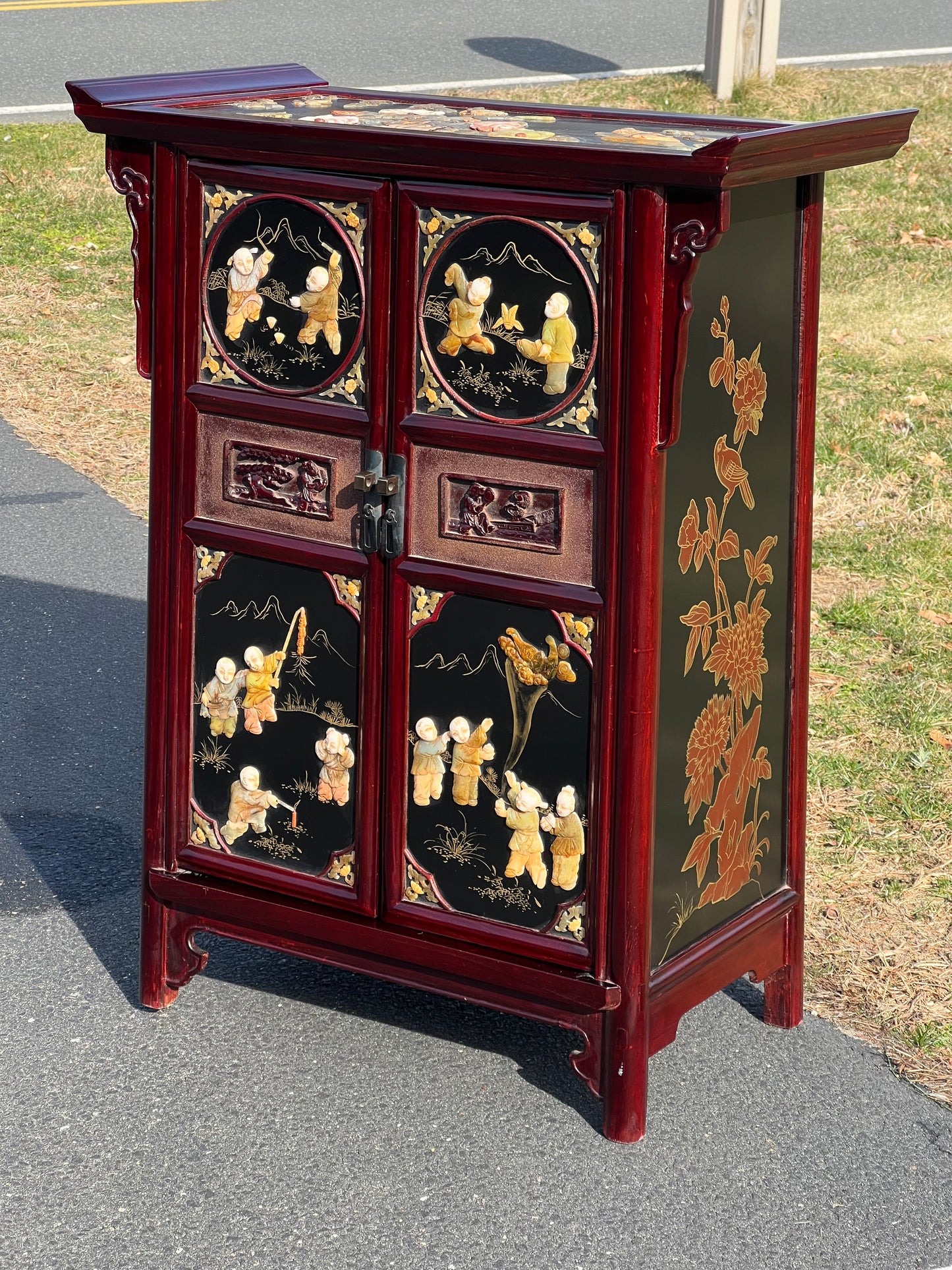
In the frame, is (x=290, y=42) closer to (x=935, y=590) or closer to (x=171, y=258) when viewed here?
(x=935, y=590)

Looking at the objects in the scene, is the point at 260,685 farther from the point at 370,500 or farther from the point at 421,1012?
the point at 421,1012

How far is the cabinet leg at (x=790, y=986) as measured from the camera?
11.7 feet

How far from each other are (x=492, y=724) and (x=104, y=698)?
2.29 metres

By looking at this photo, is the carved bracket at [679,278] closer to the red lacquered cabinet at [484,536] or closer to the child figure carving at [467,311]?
the red lacquered cabinet at [484,536]

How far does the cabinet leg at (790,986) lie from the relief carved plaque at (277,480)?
4.38 ft

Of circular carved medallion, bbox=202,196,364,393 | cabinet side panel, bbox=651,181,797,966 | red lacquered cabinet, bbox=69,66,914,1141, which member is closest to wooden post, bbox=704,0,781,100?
red lacquered cabinet, bbox=69,66,914,1141

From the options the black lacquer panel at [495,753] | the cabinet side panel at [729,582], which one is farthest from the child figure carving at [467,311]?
the black lacquer panel at [495,753]

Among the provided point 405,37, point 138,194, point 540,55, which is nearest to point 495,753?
point 138,194

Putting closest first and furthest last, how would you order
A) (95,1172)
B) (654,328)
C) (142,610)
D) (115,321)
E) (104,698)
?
(654,328) < (95,1172) < (104,698) < (142,610) < (115,321)

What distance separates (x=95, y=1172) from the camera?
3.07 metres

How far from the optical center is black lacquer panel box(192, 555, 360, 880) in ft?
10.7

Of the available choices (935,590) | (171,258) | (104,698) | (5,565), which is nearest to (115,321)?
(5,565)

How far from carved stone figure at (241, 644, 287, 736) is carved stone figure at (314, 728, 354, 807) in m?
0.12

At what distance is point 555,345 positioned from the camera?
9.43ft
